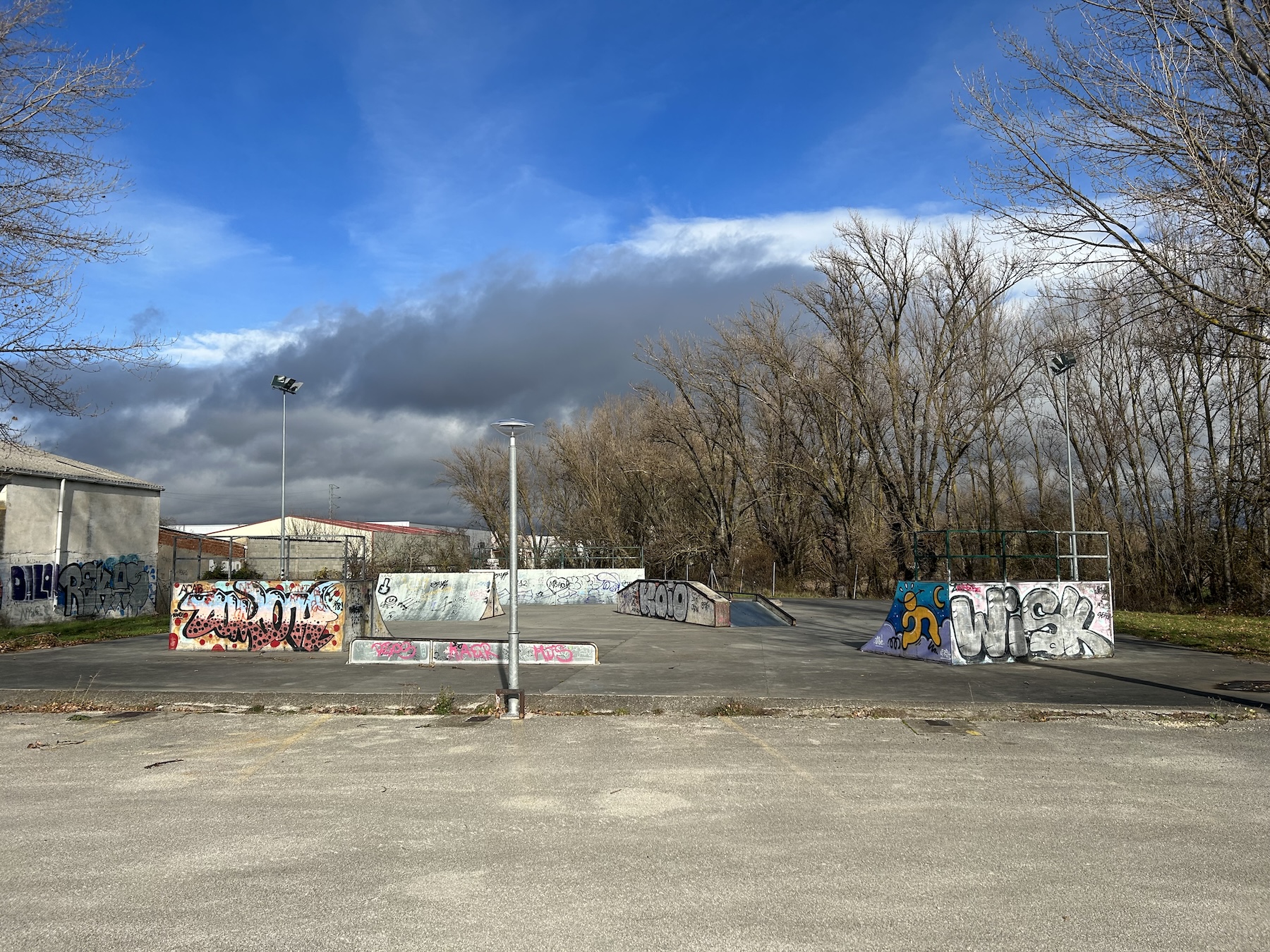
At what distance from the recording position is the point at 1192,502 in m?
31.2

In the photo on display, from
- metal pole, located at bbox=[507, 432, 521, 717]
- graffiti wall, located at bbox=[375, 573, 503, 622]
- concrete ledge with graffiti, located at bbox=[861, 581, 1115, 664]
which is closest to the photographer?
metal pole, located at bbox=[507, 432, 521, 717]

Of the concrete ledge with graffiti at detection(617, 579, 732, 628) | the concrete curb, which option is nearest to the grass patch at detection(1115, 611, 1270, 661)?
the concrete curb

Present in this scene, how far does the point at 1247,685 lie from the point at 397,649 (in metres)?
13.1

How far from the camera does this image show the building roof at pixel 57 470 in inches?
1028

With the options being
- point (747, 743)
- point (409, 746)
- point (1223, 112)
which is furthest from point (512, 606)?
point (1223, 112)

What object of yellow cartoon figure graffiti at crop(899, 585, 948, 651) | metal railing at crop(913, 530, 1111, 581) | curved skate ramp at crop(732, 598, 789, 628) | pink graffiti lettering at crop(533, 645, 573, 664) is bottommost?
curved skate ramp at crop(732, 598, 789, 628)

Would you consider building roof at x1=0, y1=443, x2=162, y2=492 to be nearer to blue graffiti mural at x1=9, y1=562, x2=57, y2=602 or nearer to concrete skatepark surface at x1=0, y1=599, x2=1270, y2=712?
blue graffiti mural at x1=9, y1=562, x2=57, y2=602

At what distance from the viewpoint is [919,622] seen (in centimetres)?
1517

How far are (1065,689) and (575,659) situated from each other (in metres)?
7.57

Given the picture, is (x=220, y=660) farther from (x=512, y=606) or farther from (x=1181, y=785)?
(x=1181, y=785)

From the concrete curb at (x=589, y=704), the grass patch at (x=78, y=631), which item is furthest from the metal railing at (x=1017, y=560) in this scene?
the grass patch at (x=78, y=631)

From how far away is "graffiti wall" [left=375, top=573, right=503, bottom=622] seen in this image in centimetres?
2605

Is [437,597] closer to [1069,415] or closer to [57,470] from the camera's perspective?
[57,470]

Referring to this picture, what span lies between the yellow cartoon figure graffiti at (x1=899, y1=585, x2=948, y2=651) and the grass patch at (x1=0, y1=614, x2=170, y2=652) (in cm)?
1824
